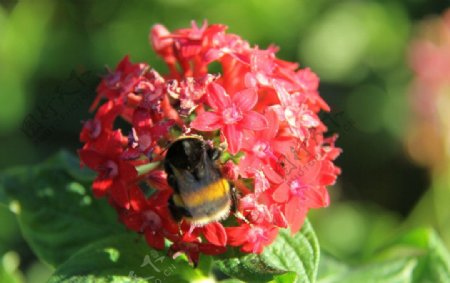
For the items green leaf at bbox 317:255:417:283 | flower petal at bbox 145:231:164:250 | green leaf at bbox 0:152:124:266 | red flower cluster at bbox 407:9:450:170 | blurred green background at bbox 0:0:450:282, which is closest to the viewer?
flower petal at bbox 145:231:164:250

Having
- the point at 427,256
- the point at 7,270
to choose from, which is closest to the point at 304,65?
the point at 427,256

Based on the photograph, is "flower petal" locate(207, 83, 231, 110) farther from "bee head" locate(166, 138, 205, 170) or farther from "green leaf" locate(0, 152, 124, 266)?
"green leaf" locate(0, 152, 124, 266)

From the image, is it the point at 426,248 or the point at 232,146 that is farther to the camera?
the point at 426,248

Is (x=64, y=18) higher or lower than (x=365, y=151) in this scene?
higher

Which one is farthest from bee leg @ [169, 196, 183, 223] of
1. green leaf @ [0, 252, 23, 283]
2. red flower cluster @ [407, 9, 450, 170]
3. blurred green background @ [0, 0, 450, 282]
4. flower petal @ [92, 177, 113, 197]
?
red flower cluster @ [407, 9, 450, 170]

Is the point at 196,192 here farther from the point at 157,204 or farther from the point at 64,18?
the point at 64,18

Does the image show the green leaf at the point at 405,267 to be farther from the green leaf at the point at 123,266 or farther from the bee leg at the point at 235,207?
the bee leg at the point at 235,207

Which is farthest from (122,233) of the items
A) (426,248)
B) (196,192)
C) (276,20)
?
(276,20)
